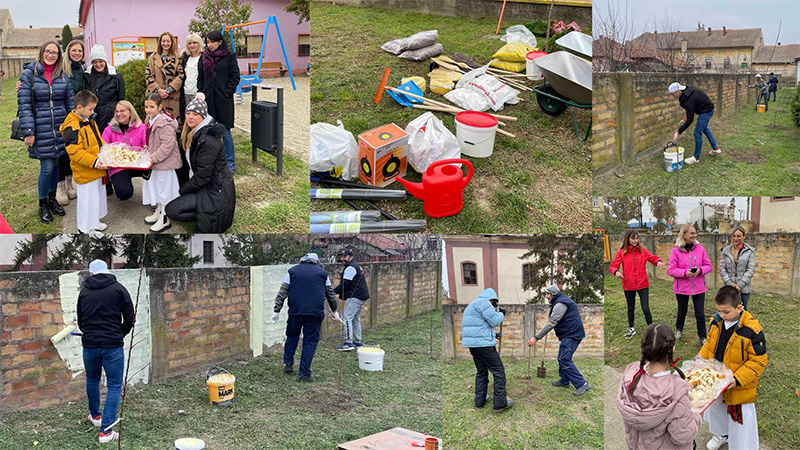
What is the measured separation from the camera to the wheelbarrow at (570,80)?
5.64 m

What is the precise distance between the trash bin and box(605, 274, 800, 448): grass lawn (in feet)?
10.2

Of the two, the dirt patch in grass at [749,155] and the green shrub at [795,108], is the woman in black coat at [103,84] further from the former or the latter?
the green shrub at [795,108]

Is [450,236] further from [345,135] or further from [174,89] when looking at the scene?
[174,89]

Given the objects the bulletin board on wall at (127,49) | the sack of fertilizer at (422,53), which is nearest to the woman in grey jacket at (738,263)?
the sack of fertilizer at (422,53)

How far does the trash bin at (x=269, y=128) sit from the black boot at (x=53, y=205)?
167cm

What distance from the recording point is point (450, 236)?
4.82m

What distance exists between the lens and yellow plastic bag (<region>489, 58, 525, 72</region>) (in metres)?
6.85

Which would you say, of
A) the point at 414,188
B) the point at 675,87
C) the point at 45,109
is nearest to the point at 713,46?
the point at 675,87

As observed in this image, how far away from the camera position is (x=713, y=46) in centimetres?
587

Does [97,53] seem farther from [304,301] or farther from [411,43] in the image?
[411,43]

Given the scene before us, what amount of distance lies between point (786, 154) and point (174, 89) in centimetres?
594

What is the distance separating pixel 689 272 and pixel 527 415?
1.67m

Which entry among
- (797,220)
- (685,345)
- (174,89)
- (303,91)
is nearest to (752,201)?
(797,220)

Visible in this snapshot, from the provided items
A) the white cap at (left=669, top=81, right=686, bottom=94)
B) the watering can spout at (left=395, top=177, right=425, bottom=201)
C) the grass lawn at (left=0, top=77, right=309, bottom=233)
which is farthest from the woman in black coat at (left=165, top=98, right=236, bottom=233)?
the white cap at (left=669, top=81, right=686, bottom=94)
